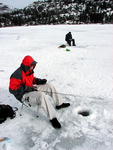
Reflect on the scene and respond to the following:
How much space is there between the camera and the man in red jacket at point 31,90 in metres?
4.11

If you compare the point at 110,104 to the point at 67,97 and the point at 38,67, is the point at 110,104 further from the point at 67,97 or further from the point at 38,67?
the point at 38,67

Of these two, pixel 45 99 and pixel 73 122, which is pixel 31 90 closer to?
pixel 45 99

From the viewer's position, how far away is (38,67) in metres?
9.52

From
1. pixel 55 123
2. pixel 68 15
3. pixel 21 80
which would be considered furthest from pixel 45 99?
pixel 68 15

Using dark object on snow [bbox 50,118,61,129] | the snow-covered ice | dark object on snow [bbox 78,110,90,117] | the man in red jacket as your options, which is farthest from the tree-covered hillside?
dark object on snow [bbox 50,118,61,129]


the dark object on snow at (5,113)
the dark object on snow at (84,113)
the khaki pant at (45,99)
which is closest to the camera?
the khaki pant at (45,99)

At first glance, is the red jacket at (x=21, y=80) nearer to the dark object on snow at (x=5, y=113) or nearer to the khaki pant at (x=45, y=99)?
the khaki pant at (x=45, y=99)

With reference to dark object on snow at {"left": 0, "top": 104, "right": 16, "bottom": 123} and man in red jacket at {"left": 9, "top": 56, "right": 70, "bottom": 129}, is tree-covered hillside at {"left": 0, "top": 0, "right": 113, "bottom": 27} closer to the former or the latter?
man in red jacket at {"left": 9, "top": 56, "right": 70, "bottom": 129}

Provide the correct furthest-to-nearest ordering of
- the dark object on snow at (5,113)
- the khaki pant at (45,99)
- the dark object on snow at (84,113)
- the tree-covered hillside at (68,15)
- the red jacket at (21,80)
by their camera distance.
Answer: the tree-covered hillside at (68,15) < the dark object on snow at (84,113) < the dark object on snow at (5,113) < the red jacket at (21,80) < the khaki pant at (45,99)

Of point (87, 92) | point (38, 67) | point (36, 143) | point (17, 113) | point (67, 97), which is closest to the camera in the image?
point (36, 143)

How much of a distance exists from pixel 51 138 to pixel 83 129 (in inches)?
26.2

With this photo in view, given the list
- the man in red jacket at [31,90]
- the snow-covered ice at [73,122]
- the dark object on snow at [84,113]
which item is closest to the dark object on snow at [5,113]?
the snow-covered ice at [73,122]

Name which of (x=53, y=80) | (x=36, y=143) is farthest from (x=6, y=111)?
(x=53, y=80)

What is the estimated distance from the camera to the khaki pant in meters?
4.09
